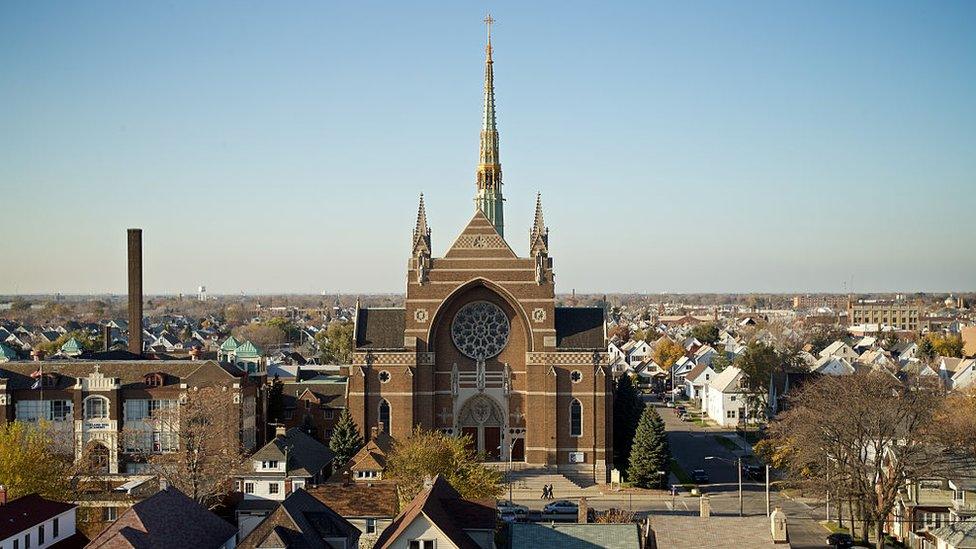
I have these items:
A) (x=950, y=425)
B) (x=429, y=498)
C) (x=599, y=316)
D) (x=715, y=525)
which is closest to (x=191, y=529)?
(x=429, y=498)

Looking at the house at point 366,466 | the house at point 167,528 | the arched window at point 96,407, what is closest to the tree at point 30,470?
the house at point 167,528

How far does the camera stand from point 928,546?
5469 centimetres

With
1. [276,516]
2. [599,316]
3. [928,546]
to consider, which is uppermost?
[599,316]

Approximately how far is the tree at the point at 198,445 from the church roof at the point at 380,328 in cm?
983

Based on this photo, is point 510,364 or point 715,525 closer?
point 715,525

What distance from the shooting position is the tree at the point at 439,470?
2212 inches

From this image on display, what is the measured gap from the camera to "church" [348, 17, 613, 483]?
7444cm

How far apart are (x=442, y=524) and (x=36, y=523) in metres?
16.9

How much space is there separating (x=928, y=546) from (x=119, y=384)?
48.9 m

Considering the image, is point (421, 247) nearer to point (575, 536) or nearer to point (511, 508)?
point (511, 508)

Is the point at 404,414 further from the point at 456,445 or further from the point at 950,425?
the point at 950,425

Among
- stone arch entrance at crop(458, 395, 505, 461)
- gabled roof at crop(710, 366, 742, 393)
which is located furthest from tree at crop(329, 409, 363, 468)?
gabled roof at crop(710, 366, 742, 393)

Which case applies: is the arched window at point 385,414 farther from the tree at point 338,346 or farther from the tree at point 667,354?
the tree at point 667,354

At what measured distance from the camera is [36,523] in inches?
1766
